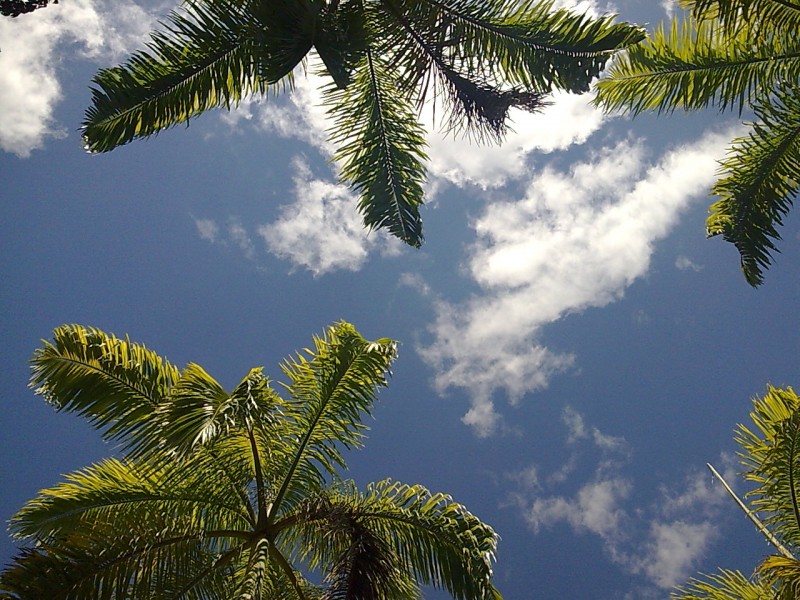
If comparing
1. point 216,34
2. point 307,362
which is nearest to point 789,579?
point 307,362

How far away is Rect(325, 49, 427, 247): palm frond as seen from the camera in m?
7.90

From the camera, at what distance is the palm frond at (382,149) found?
7.90 metres

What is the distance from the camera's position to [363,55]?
23.2 feet

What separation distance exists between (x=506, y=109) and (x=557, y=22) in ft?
3.93

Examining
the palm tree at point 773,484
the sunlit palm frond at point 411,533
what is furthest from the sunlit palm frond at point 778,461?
the sunlit palm frond at point 411,533

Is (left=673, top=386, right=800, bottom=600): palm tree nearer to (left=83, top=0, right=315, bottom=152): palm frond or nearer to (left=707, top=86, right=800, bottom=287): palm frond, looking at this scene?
(left=707, top=86, right=800, bottom=287): palm frond

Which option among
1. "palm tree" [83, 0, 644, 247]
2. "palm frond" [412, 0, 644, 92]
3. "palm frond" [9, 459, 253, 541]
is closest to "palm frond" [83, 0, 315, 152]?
"palm tree" [83, 0, 644, 247]

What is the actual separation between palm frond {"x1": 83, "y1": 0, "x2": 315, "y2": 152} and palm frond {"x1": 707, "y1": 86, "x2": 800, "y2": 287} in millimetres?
6260

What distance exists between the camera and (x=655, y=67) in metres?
8.39

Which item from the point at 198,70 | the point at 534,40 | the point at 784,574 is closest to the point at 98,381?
the point at 198,70

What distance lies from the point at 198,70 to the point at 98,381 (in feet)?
13.0

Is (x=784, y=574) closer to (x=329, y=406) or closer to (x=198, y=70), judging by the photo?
(x=329, y=406)

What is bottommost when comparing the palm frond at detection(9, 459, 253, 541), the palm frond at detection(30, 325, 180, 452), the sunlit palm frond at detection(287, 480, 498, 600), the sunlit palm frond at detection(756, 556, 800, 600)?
the sunlit palm frond at detection(756, 556, 800, 600)

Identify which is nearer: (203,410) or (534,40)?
(203,410)
